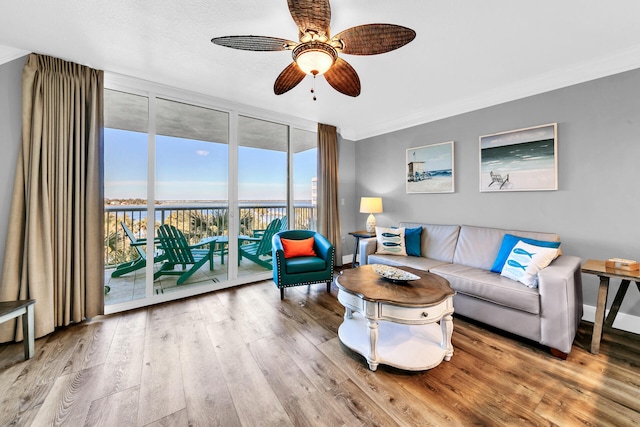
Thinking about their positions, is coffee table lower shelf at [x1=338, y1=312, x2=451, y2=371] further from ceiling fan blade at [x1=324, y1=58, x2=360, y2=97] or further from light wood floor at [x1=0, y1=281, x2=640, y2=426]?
ceiling fan blade at [x1=324, y1=58, x2=360, y2=97]

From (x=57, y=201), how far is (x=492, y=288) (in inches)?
161

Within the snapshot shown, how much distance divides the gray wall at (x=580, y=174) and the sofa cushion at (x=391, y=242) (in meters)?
0.81

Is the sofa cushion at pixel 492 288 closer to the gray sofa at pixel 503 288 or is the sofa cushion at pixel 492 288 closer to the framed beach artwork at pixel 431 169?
the gray sofa at pixel 503 288

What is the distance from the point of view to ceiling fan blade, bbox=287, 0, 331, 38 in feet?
4.46

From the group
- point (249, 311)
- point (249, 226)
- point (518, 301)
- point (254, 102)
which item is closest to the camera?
point (518, 301)

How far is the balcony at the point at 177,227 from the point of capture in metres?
2.87

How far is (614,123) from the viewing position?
232 cm

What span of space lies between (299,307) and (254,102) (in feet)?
9.04

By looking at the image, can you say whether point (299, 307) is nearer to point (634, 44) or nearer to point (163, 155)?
point (163, 155)

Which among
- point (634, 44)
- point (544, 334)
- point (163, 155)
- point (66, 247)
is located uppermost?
point (634, 44)

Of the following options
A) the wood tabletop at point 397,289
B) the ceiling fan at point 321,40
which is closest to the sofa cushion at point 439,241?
the wood tabletop at point 397,289

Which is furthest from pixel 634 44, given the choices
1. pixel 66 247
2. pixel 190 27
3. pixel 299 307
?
pixel 66 247

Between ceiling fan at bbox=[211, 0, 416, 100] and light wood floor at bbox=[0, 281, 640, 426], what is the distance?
217 centimetres

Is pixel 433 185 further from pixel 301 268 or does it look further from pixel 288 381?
pixel 288 381
